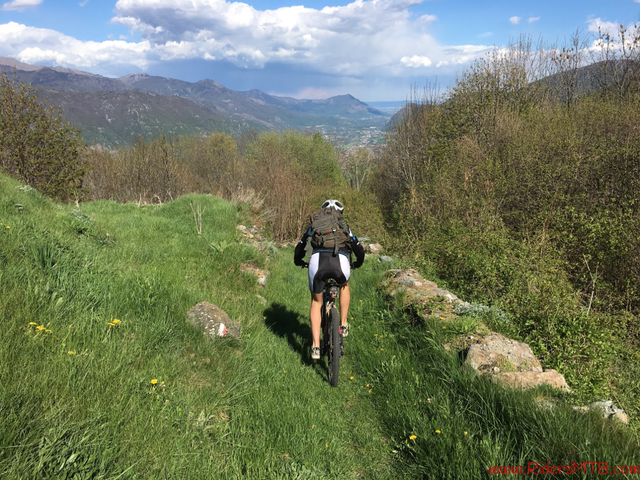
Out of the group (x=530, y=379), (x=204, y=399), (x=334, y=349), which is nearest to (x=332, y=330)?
(x=334, y=349)

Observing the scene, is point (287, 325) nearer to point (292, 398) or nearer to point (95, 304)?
point (292, 398)

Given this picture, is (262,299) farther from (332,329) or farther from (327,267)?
(327,267)

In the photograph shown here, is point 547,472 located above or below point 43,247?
below

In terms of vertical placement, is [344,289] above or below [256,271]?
above

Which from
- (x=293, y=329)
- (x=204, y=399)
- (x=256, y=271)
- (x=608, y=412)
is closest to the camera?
(x=608, y=412)

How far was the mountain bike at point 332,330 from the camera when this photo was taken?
4113mm

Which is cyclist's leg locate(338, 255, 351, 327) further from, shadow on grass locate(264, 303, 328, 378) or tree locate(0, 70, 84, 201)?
tree locate(0, 70, 84, 201)

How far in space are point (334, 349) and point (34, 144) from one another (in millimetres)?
19498

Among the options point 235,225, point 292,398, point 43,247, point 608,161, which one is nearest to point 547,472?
point 292,398

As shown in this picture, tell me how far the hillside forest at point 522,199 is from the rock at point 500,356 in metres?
0.58

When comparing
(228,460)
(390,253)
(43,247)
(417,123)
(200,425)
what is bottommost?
(390,253)

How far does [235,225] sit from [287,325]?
5742mm

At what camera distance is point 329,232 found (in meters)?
4.19

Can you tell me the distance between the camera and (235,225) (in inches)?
425
